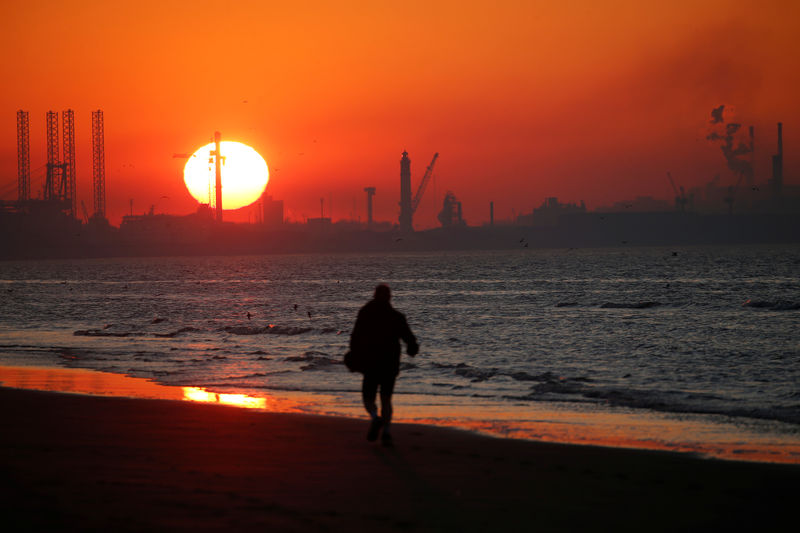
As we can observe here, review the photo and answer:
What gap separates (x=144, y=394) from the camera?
17.0 m

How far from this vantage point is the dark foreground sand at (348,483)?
7184 mm

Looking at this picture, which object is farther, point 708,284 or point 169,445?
point 708,284

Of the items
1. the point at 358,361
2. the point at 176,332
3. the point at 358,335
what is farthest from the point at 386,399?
the point at 176,332

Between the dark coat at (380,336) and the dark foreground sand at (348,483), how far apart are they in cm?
107

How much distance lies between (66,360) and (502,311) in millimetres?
32365

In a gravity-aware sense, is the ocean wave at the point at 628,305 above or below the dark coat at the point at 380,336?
below

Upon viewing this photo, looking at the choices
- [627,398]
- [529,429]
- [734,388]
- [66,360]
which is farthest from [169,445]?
[66,360]

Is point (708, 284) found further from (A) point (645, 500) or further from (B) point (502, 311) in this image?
(A) point (645, 500)

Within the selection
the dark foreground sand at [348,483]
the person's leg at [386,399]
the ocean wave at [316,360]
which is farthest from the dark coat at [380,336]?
the ocean wave at [316,360]

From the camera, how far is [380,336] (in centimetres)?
1065

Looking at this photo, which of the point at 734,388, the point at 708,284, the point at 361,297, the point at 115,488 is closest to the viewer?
the point at 115,488

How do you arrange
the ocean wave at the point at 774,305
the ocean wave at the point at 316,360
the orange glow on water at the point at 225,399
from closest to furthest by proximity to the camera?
the orange glow on water at the point at 225,399
the ocean wave at the point at 316,360
the ocean wave at the point at 774,305

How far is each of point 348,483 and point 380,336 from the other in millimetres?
2451

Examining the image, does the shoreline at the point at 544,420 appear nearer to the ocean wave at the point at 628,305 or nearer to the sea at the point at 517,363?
the sea at the point at 517,363
